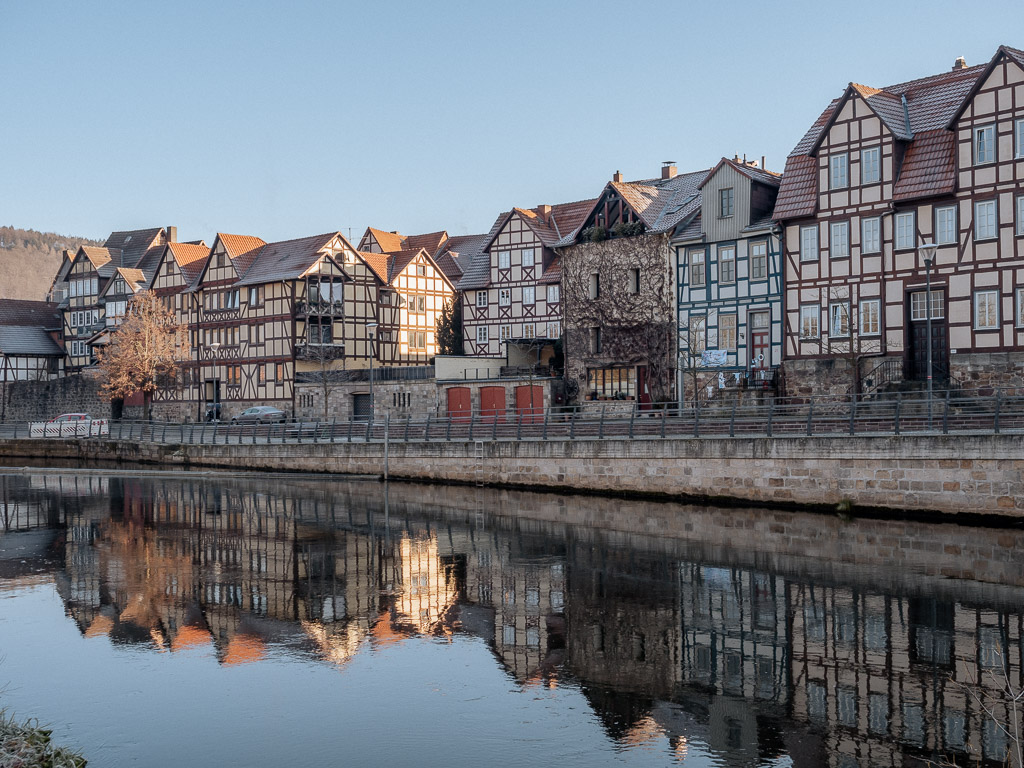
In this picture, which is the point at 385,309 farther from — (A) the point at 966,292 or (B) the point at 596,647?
(B) the point at 596,647

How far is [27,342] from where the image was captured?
273 feet

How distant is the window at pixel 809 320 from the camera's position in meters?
40.7

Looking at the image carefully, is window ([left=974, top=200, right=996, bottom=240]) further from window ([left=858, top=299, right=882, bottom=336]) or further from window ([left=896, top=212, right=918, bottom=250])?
window ([left=858, top=299, right=882, bottom=336])

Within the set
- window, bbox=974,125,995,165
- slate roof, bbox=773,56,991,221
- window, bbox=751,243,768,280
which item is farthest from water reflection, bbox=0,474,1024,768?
window, bbox=974,125,995,165

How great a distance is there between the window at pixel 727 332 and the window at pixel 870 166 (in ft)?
27.1

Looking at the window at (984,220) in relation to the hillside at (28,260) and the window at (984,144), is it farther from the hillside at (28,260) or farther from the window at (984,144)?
the hillside at (28,260)

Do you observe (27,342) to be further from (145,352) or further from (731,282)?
(731,282)

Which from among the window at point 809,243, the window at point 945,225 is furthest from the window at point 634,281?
the window at point 945,225

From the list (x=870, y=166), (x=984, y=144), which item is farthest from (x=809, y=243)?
(x=984, y=144)

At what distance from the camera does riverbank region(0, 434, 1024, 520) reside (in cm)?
2616

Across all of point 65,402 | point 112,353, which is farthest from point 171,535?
point 65,402

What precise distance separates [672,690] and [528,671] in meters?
2.10

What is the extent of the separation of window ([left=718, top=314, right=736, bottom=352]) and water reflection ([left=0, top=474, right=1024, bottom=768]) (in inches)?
572

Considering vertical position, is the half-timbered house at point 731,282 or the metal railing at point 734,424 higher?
the half-timbered house at point 731,282
